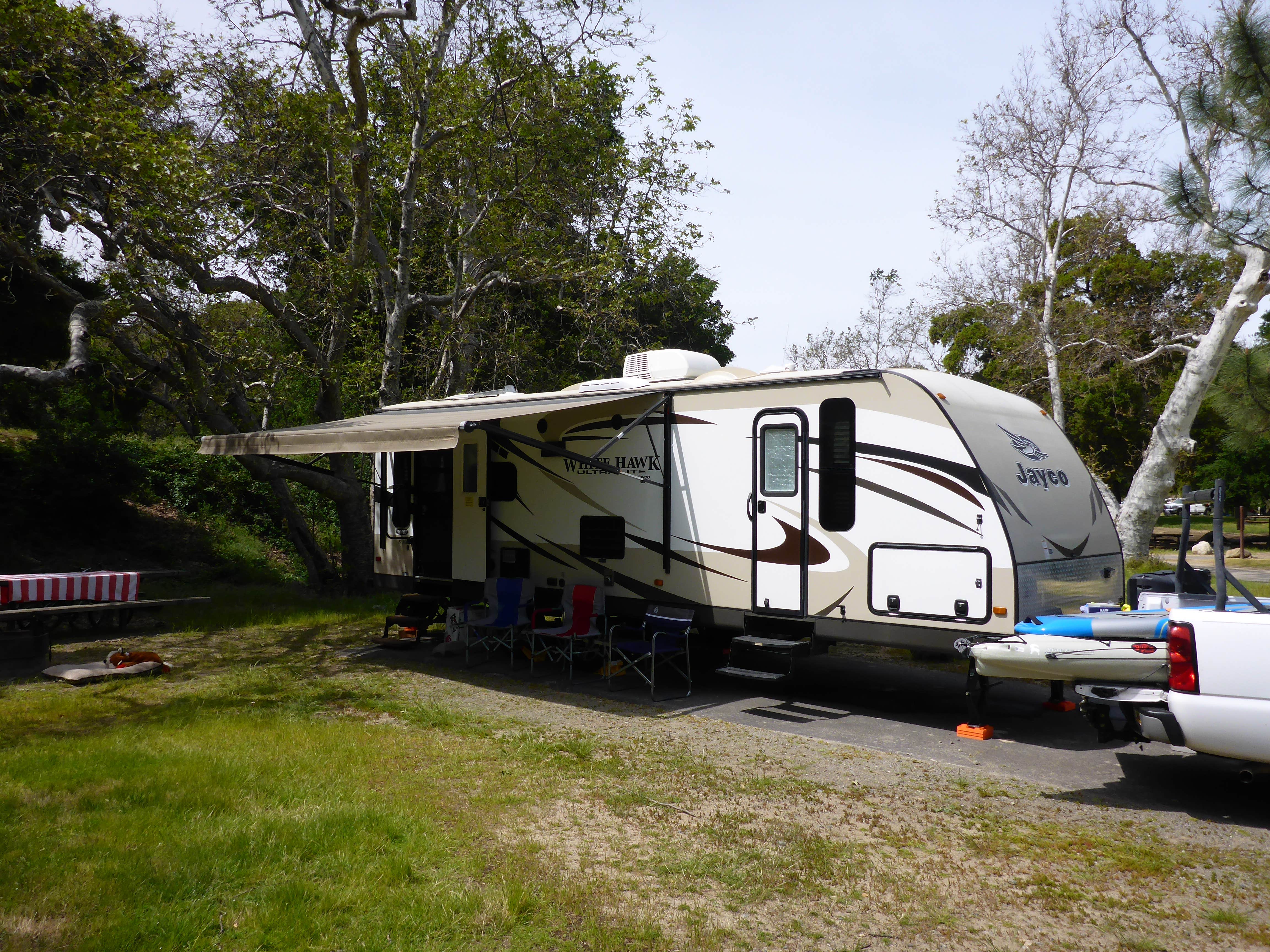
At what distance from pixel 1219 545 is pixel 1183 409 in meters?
11.0

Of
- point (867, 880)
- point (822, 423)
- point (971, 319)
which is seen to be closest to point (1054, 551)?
point (822, 423)

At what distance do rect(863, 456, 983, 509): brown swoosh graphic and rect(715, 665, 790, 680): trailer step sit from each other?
186 centimetres

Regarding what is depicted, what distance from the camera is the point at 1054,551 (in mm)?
7094

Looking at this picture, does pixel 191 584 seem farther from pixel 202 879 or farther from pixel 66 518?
pixel 202 879

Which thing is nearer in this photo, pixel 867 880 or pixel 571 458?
pixel 867 880

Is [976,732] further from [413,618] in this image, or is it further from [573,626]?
[413,618]

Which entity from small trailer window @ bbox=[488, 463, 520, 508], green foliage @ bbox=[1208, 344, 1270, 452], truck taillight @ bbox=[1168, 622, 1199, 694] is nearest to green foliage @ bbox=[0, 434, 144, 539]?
small trailer window @ bbox=[488, 463, 520, 508]

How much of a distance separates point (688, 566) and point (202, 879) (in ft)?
16.6

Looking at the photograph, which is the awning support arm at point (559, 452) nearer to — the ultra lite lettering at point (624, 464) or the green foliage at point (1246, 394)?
the ultra lite lettering at point (624, 464)

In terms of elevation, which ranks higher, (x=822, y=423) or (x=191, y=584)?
(x=822, y=423)

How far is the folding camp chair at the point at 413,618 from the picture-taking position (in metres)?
10.8

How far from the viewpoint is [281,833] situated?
4.55 m

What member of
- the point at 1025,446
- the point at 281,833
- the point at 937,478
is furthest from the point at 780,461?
the point at 281,833

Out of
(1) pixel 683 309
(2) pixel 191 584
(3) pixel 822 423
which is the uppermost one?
(1) pixel 683 309
